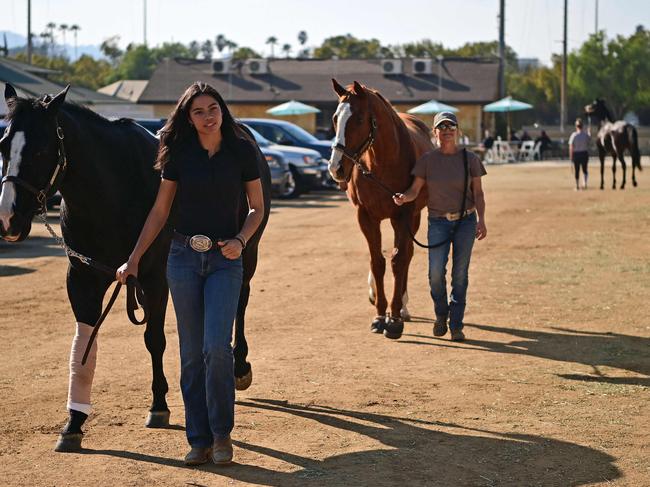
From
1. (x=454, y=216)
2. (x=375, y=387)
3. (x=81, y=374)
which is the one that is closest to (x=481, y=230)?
(x=454, y=216)

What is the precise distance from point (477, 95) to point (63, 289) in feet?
191

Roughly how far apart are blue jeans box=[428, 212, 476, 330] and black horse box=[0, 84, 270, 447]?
3.45 meters

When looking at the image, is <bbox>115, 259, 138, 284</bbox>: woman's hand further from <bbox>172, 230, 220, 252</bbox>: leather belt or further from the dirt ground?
the dirt ground

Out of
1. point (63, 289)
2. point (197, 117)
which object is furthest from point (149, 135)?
point (63, 289)

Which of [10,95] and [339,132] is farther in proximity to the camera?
[339,132]

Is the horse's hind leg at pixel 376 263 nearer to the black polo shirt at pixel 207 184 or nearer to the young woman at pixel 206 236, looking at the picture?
the young woman at pixel 206 236

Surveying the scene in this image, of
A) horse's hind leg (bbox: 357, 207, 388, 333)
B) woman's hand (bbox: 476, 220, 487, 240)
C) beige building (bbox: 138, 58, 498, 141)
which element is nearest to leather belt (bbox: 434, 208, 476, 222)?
woman's hand (bbox: 476, 220, 487, 240)

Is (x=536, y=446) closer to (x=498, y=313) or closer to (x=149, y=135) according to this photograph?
(x=149, y=135)

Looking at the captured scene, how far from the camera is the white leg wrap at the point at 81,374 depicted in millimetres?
7330

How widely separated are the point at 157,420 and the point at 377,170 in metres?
4.36

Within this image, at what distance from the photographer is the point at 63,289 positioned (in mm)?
14383

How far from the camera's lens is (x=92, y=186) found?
746 cm

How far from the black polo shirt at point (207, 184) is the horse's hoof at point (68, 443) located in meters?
1.46

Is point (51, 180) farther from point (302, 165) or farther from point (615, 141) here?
point (615, 141)
